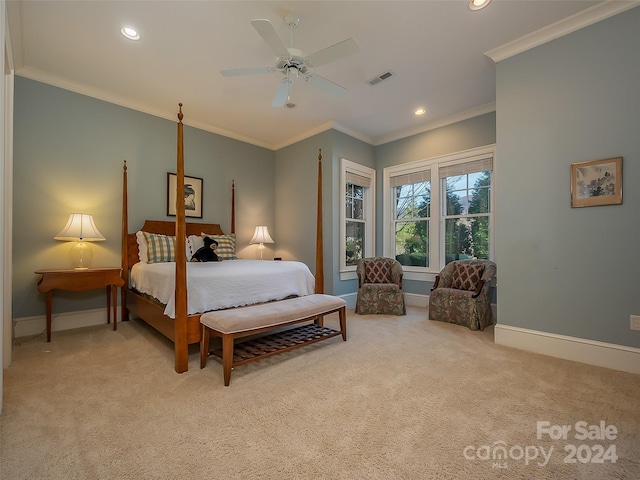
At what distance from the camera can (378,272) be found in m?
4.35

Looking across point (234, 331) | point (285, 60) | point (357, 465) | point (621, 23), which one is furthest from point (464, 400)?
point (621, 23)

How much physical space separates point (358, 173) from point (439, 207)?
1.45 metres

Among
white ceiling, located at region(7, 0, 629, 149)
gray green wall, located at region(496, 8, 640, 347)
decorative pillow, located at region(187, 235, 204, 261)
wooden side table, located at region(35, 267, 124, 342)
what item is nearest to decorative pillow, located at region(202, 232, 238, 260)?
decorative pillow, located at region(187, 235, 204, 261)

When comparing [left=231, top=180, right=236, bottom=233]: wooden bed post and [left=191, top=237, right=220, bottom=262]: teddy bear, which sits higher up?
[left=231, top=180, right=236, bottom=233]: wooden bed post

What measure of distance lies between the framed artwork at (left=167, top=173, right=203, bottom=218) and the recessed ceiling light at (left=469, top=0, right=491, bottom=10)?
394cm

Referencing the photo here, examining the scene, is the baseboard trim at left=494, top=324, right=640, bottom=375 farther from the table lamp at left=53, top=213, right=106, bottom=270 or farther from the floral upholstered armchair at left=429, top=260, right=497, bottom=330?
the table lamp at left=53, top=213, right=106, bottom=270

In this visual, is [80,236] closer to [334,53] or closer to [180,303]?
[180,303]

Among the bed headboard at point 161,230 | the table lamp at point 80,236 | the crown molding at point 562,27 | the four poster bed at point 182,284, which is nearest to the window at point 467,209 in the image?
the crown molding at point 562,27

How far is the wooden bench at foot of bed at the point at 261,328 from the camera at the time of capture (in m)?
2.14

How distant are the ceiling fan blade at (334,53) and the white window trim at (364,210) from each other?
2348 mm

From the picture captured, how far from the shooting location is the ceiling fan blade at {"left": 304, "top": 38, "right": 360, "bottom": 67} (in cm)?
216

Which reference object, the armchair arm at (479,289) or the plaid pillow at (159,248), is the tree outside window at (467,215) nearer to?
the armchair arm at (479,289)

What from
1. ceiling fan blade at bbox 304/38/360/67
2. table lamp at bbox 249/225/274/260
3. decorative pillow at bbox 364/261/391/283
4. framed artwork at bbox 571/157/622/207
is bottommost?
decorative pillow at bbox 364/261/391/283

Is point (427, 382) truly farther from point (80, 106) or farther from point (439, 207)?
point (80, 106)
